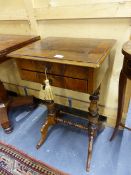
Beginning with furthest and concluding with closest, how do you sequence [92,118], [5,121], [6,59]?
[5,121]
[6,59]
[92,118]

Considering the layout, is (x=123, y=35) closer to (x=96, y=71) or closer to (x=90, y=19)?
(x=90, y=19)

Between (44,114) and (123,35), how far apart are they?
1.08 meters

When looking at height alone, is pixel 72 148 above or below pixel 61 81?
below

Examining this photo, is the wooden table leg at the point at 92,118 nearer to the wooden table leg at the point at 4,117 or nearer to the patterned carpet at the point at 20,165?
the patterned carpet at the point at 20,165

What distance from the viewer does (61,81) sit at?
956 mm

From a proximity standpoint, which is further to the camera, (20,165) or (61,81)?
(20,165)

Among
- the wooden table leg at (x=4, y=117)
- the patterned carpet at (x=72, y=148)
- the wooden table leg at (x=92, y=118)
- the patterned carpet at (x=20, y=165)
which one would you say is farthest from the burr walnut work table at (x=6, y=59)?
the wooden table leg at (x=92, y=118)

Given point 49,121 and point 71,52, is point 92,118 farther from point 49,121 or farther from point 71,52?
point 71,52

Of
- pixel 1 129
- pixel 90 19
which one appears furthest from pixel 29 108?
pixel 90 19

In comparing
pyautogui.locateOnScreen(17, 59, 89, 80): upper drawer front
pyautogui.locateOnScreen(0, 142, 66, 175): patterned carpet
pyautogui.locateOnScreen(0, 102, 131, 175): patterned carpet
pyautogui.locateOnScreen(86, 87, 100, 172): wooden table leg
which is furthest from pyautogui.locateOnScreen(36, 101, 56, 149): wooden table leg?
pyautogui.locateOnScreen(17, 59, 89, 80): upper drawer front

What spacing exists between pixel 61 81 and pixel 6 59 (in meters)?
0.60

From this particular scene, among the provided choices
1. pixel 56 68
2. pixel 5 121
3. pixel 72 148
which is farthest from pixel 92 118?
pixel 5 121

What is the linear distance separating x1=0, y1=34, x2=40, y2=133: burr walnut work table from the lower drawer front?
0.21m

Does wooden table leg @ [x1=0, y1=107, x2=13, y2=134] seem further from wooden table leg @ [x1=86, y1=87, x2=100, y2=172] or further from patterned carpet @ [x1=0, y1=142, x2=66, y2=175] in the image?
wooden table leg @ [x1=86, y1=87, x2=100, y2=172]
